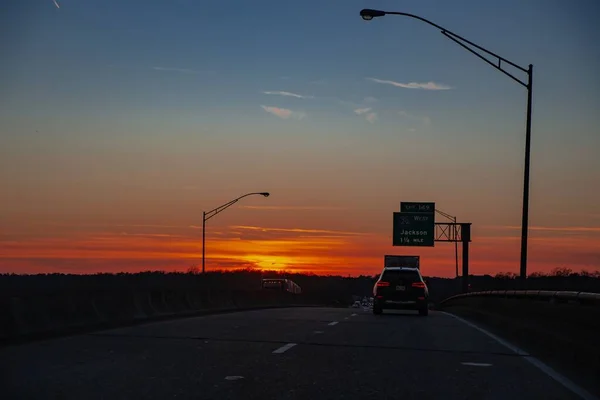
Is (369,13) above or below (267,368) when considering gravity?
above

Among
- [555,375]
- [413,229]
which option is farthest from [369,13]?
[413,229]

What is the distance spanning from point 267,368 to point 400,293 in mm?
19701

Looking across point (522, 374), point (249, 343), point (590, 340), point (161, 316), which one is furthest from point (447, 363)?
point (161, 316)

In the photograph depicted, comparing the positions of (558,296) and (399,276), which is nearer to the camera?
(558,296)

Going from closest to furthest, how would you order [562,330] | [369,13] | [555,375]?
[555,375] → [562,330] → [369,13]

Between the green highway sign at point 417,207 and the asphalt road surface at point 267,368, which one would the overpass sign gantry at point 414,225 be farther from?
the asphalt road surface at point 267,368

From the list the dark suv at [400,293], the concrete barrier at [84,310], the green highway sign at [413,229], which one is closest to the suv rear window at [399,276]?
the dark suv at [400,293]

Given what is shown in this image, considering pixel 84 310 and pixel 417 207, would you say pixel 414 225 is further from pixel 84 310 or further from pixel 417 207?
pixel 84 310

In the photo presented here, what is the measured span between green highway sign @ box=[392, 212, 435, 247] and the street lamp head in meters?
A: 40.0

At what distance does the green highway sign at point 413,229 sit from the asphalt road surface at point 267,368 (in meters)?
45.6

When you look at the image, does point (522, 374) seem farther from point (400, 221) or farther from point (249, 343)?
point (400, 221)

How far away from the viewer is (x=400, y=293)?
Answer: 30906 millimetres

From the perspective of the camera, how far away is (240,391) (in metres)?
9.55

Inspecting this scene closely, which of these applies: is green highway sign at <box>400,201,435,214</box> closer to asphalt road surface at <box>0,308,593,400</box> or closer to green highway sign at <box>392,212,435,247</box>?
green highway sign at <box>392,212,435,247</box>
